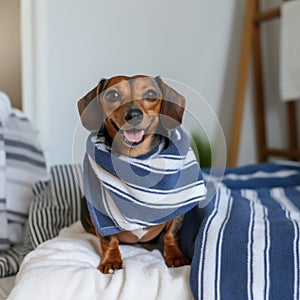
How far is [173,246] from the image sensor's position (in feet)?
2.93

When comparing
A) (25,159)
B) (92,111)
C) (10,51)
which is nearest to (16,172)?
(25,159)

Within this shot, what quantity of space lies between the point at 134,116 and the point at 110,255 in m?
0.24

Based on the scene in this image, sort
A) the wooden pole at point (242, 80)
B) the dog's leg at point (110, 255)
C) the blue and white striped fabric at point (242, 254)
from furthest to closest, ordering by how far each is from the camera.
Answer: the wooden pole at point (242, 80) < the dog's leg at point (110, 255) < the blue and white striped fabric at point (242, 254)

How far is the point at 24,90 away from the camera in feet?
5.29

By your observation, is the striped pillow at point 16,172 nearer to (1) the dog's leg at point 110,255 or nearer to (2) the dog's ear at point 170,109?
(1) the dog's leg at point 110,255

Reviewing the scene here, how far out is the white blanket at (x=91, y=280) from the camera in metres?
0.73

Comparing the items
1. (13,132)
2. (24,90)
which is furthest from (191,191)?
(24,90)

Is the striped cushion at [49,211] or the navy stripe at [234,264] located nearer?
the navy stripe at [234,264]

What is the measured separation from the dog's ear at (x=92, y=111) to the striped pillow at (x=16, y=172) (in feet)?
1.14

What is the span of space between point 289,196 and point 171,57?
2.78 feet

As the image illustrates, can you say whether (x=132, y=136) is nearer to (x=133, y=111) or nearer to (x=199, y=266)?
(x=133, y=111)

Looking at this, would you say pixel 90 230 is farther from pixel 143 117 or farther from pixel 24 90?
pixel 24 90

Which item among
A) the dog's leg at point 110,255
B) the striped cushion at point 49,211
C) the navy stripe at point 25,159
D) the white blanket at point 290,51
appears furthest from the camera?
the white blanket at point 290,51

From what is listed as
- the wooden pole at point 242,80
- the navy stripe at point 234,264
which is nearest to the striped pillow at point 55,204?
the navy stripe at point 234,264
